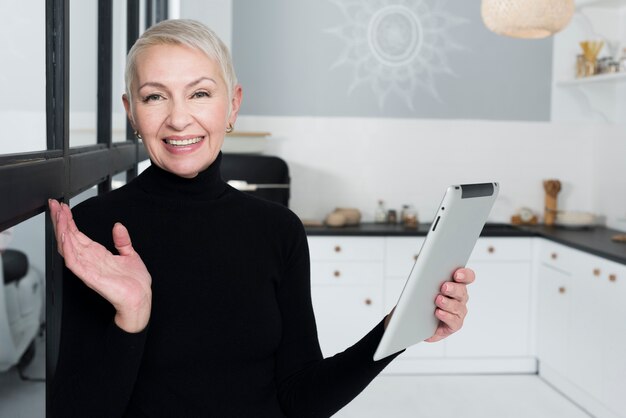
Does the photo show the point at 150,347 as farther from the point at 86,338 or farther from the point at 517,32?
the point at 517,32

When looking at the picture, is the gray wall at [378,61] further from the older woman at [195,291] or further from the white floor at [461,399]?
the older woman at [195,291]

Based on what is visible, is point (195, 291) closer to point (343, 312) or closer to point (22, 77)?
point (22, 77)

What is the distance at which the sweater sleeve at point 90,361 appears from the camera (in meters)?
1.07

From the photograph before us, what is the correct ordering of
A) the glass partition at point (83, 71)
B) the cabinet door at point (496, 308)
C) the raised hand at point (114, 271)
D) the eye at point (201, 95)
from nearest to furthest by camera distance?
the raised hand at point (114, 271) < the eye at point (201, 95) < the glass partition at point (83, 71) < the cabinet door at point (496, 308)

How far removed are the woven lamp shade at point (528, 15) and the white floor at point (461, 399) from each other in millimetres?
1904

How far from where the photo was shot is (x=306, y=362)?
137cm

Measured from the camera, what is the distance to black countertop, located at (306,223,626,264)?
13.3ft

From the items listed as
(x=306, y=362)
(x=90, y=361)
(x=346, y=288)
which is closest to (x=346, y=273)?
(x=346, y=288)

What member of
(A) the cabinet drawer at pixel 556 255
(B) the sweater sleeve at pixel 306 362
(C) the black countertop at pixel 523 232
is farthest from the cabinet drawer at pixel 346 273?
(B) the sweater sleeve at pixel 306 362

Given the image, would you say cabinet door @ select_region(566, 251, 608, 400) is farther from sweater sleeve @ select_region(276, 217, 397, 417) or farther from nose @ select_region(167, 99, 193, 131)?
nose @ select_region(167, 99, 193, 131)

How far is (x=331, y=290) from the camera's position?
442 cm

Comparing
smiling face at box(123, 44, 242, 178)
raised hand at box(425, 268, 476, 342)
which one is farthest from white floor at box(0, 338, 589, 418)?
smiling face at box(123, 44, 242, 178)

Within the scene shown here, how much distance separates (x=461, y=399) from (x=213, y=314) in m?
3.14

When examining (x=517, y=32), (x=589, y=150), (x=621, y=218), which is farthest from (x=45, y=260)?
(x=589, y=150)
